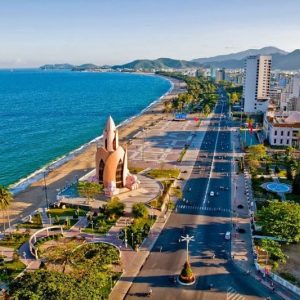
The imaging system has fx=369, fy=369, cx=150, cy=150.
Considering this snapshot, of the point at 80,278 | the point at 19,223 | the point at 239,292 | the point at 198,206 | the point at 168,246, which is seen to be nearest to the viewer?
the point at 80,278

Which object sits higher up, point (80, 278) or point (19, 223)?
point (80, 278)

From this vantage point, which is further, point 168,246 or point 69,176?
point 69,176

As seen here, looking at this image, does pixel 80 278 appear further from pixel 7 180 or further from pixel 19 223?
pixel 7 180

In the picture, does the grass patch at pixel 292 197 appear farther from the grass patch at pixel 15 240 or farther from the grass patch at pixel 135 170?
the grass patch at pixel 15 240

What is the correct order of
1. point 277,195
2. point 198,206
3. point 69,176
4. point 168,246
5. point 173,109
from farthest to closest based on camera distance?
1. point 173,109
2. point 69,176
3. point 277,195
4. point 198,206
5. point 168,246

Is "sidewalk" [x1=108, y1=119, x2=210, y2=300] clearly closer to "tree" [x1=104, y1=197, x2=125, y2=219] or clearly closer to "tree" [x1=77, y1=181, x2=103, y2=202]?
"tree" [x1=104, y1=197, x2=125, y2=219]

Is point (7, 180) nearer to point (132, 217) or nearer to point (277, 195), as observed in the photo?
point (132, 217)

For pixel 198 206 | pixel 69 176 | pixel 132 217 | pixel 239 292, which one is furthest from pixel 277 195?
pixel 69 176

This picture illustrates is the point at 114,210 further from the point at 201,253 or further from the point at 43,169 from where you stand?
the point at 43,169

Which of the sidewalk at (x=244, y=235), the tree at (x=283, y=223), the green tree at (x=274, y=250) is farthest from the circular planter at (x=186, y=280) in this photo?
the tree at (x=283, y=223)
